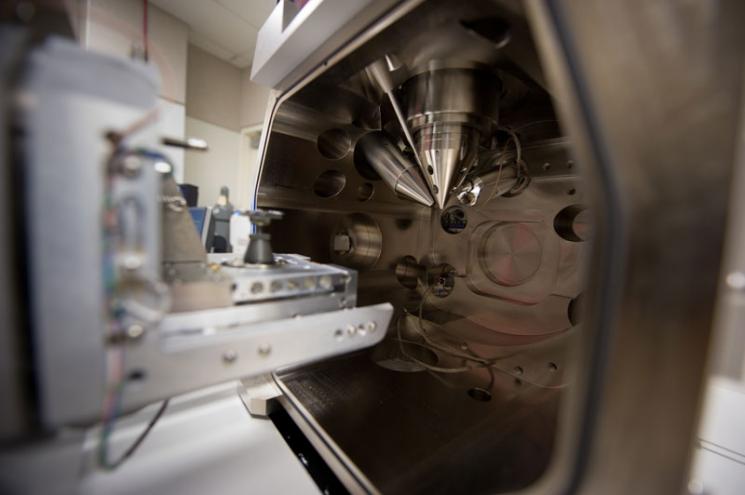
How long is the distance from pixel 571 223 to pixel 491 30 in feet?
2.46

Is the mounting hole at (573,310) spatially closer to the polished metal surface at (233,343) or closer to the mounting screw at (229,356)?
the polished metal surface at (233,343)

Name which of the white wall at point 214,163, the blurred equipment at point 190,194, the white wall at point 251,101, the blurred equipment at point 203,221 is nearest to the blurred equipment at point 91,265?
the blurred equipment at point 203,221

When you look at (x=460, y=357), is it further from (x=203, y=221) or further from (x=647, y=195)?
(x=203, y=221)

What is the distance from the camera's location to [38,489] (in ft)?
0.94

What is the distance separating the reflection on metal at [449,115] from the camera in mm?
660

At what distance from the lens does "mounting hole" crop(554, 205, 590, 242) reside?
0.94 m

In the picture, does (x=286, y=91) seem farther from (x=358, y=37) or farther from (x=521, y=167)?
(x=521, y=167)

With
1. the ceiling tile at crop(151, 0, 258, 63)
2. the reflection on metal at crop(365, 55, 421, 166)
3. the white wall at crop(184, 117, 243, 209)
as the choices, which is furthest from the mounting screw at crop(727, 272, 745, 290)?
the white wall at crop(184, 117, 243, 209)

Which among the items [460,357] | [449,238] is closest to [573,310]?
[460,357]

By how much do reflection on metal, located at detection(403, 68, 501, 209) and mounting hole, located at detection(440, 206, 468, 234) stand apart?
0.45 m

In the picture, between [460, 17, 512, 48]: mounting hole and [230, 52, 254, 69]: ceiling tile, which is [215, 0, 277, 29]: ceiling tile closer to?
[230, 52, 254, 69]: ceiling tile

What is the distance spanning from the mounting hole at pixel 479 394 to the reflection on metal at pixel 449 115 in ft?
2.07

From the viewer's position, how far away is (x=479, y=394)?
844mm

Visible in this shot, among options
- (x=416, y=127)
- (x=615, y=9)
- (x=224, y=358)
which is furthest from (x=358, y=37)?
(x=224, y=358)
